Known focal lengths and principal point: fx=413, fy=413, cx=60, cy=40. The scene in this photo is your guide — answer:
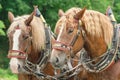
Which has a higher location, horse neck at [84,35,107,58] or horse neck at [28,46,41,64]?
horse neck at [84,35,107,58]

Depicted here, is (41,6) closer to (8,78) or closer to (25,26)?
(8,78)

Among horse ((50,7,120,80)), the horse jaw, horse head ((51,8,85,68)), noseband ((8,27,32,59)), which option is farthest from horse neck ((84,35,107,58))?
the horse jaw

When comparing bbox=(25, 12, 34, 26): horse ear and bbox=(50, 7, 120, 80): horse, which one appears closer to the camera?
bbox=(50, 7, 120, 80): horse

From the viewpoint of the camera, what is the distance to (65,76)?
702 centimetres

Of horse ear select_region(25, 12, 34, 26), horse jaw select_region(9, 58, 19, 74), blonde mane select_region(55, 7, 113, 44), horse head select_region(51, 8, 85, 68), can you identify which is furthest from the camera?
horse ear select_region(25, 12, 34, 26)

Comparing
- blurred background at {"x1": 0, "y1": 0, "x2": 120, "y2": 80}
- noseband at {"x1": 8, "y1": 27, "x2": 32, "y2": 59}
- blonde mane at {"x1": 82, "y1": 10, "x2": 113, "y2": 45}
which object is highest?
blonde mane at {"x1": 82, "y1": 10, "x2": 113, "y2": 45}

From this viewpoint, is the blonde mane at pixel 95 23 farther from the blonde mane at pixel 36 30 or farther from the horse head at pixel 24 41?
the blonde mane at pixel 36 30

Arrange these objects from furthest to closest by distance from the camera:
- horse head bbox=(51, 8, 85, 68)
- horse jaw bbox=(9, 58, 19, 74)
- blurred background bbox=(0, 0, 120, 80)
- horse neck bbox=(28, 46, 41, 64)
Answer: blurred background bbox=(0, 0, 120, 80), horse neck bbox=(28, 46, 41, 64), horse jaw bbox=(9, 58, 19, 74), horse head bbox=(51, 8, 85, 68)

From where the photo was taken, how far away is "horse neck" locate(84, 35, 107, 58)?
6.14 metres

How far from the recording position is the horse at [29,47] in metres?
6.27

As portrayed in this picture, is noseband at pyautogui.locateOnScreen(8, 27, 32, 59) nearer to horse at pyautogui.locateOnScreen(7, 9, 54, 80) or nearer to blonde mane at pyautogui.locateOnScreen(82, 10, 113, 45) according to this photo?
horse at pyautogui.locateOnScreen(7, 9, 54, 80)

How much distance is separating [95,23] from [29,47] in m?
1.16

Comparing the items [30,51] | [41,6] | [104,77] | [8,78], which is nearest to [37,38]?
[30,51]

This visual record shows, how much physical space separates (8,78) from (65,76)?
9124 millimetres
